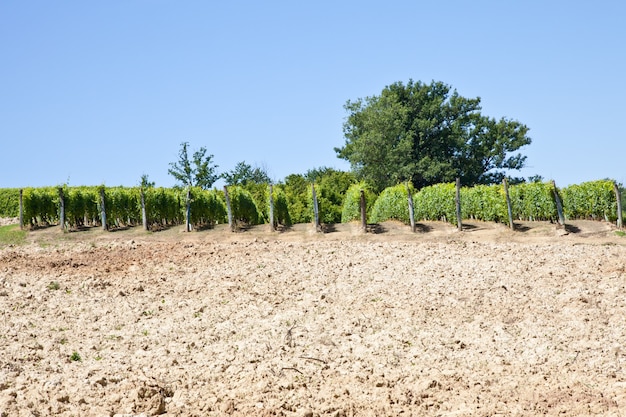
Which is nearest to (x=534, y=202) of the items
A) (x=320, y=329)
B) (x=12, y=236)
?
(x=320, y=329)

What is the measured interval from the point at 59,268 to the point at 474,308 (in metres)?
11.6

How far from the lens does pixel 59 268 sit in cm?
1934

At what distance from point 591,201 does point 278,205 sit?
12.9 metres

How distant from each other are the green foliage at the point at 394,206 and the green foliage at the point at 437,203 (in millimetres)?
971

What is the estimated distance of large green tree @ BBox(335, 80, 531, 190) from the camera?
160 ft

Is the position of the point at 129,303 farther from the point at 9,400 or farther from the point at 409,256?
the point at 409,256

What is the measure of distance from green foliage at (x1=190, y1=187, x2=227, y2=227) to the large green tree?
58.2ft

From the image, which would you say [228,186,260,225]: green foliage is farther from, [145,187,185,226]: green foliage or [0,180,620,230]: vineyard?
[145,187,185,226]: green foliage

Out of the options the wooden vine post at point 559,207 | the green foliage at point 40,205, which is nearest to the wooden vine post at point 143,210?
the green foliage at point 40,205

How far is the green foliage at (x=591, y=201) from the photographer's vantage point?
25.3 metres

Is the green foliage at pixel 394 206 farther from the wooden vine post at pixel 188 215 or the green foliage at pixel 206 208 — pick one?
the wooden vine post at pixel 188 215

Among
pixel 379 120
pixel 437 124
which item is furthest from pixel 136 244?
pixel 437 124

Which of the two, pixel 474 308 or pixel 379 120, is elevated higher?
pixel 379 120

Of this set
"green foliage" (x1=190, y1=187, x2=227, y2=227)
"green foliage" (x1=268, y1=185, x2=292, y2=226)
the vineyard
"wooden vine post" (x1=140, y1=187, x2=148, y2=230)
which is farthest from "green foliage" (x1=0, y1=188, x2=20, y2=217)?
"green foliage" (x1=268, y1=185, x2=292, y2=226)
